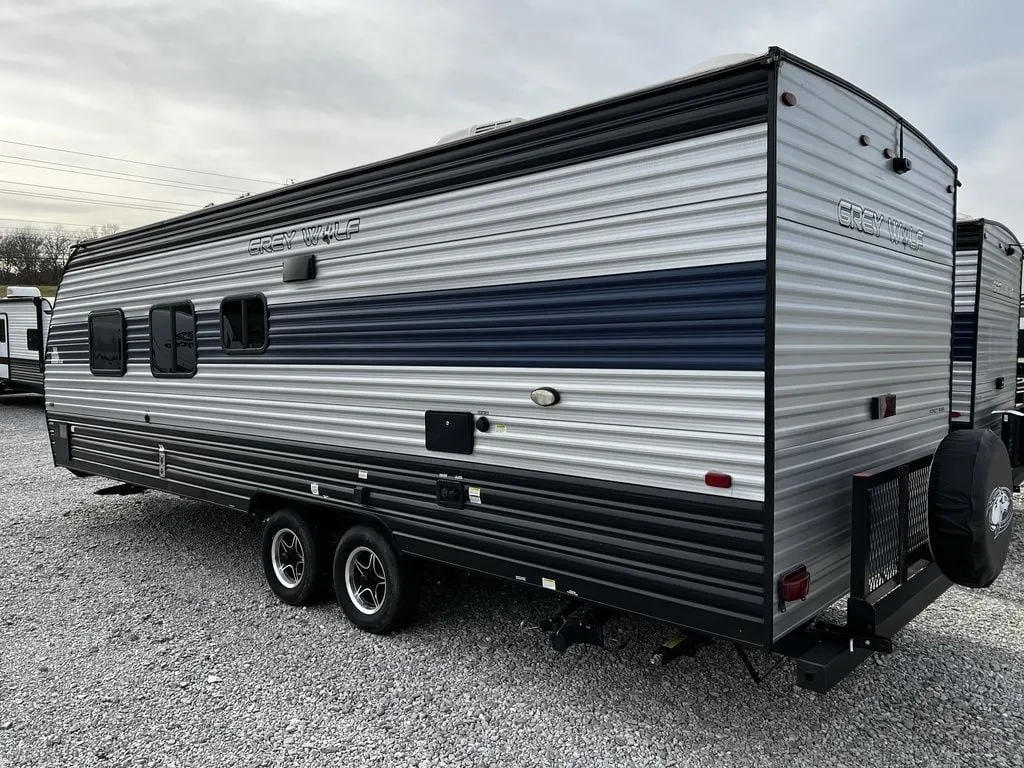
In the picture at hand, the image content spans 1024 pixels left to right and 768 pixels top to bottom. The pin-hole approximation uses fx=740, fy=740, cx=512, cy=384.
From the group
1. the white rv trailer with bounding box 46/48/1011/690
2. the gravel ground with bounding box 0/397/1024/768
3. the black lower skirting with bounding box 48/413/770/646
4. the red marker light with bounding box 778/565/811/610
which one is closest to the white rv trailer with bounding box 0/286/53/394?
the gravel ground with bounding box 0/397/1024/768

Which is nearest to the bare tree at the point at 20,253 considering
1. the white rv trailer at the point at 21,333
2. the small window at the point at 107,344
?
the white rv trailer at the point at 21,333

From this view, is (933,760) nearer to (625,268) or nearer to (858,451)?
(858,451)

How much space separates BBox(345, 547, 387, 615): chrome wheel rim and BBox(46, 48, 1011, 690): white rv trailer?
0.7 inches

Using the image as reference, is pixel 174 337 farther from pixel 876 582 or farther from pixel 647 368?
pixel 876 582

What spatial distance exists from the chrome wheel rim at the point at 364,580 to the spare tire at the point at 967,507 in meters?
3.06

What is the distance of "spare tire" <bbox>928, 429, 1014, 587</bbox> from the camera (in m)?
3.20

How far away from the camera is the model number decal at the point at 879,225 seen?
3.32m

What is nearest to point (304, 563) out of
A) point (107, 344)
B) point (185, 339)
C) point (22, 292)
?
point (185, 339)

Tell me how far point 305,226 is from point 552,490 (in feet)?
8.35

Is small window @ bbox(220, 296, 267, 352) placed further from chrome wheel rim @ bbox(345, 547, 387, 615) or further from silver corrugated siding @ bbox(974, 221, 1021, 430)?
silver corrugated siding @ bbox(974, 221, 1021, 430)

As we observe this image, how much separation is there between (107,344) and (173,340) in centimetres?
124

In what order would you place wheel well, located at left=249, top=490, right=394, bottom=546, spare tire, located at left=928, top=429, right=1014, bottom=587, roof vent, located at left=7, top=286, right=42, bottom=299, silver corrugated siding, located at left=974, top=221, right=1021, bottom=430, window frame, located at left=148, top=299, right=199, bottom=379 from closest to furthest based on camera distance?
spare tire, located at left=928, top=429, right=1014, bottom=587, wheel well, located at left=249, top=490, right=394, bottom=546, window frame, located at left=148, top=299, right=199, bottom=379, silver corrugated siding, located at left=974, top=221, right=1021, bottom=430, roof vent, located at left=7, top=286, right=42, bottom=299

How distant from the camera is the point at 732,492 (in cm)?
293

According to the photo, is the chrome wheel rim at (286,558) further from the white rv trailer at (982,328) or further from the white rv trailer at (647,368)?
the white rv trailer at (982,328)
